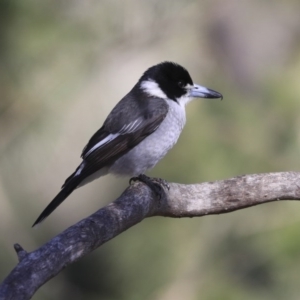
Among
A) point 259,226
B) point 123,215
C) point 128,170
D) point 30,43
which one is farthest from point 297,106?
point 123,215

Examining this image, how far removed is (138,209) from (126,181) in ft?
5.81

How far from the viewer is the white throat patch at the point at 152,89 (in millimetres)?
3604

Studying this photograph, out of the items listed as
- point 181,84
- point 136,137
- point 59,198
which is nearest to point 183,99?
point 181,84

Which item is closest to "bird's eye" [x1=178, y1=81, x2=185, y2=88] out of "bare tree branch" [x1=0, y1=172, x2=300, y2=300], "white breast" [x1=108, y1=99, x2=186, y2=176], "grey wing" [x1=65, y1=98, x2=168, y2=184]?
"grey wing" [x1=65, y1=98, x2=168, y2=184]

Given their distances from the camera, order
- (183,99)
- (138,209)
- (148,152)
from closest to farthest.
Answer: (138,209) < (148,152) < (183,99)

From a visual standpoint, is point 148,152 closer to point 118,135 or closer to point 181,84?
point 118,135

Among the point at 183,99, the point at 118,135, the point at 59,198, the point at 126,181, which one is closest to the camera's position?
the point at 59,198

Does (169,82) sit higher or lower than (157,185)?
higher

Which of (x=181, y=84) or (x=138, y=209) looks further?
(x=181, y=84)

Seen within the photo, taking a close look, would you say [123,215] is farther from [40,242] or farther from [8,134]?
[40,242]

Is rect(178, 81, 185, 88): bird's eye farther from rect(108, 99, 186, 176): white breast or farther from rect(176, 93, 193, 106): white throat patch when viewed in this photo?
rect(108, 99, 186, 176): white breast

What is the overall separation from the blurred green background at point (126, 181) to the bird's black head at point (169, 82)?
311 mm

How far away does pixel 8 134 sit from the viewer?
3.38 m

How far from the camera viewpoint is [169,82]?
366cm
